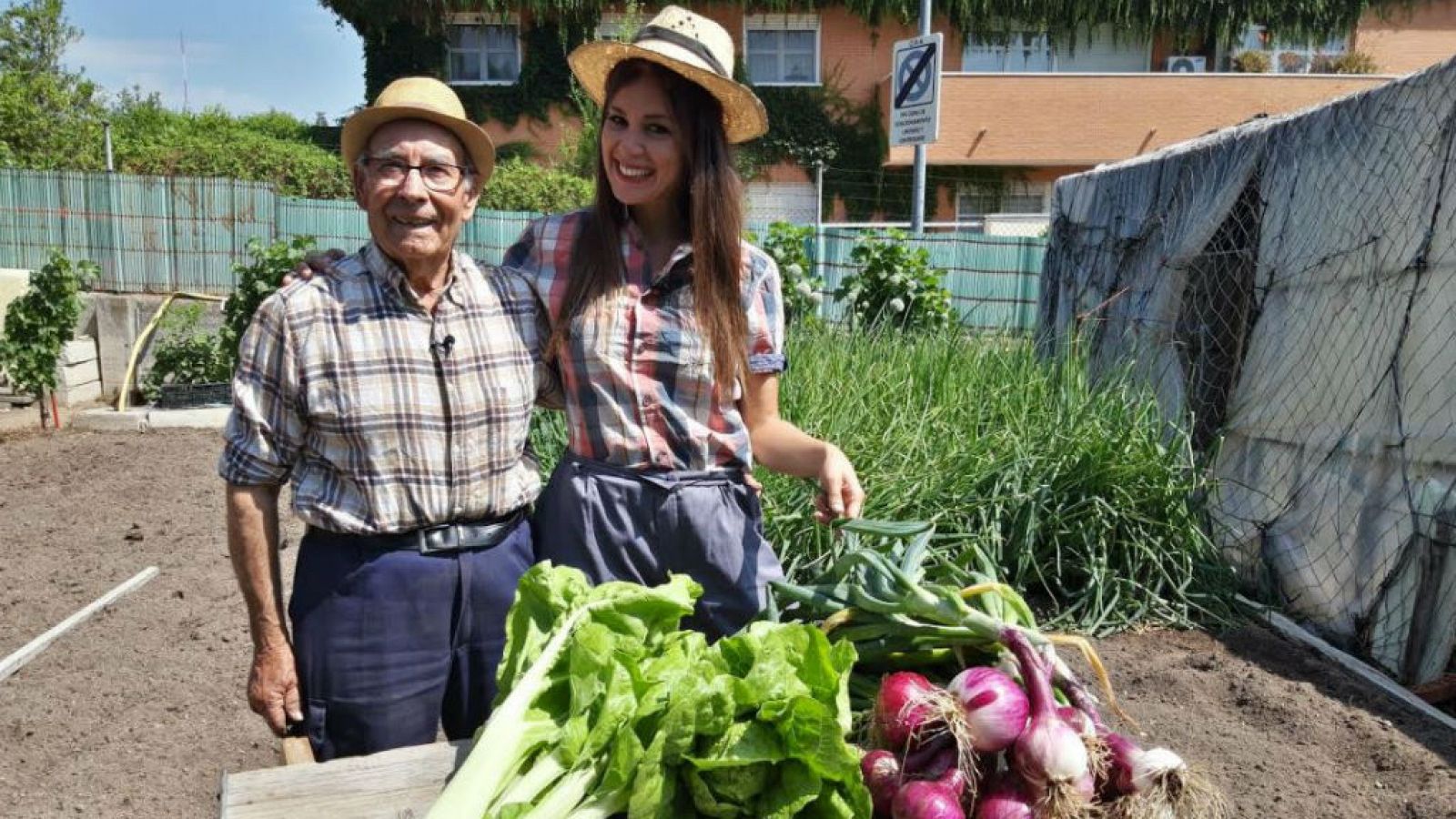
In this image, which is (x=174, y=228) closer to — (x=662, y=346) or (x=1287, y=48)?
(x=662, y=346)

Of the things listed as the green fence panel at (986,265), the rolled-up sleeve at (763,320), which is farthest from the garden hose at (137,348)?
the rolled-up sleeve at (763,320)

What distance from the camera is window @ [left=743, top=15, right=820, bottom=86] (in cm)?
2061

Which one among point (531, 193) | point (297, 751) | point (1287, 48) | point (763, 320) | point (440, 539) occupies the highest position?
point (1287, 48)

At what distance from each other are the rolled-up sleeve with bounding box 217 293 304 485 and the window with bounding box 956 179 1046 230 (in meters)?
19.7

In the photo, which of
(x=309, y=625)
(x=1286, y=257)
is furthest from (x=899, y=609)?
(x=1286, y=257)

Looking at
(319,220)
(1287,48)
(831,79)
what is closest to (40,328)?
(319,220)

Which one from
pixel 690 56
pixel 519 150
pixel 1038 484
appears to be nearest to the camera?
pixel 690 56

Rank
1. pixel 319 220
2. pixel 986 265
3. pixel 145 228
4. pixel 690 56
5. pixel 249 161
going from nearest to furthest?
pixel 690 56
pixel 145 228
pixel 319 220
pixel 986 265
pixel 249 161

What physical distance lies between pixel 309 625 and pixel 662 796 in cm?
91

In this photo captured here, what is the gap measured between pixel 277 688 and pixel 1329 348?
4.37 meters

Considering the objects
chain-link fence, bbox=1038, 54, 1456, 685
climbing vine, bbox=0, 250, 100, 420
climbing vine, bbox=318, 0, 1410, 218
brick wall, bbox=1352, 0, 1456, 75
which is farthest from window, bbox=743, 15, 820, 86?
chain-link fence, bbox=1038, 54, 1456, 685

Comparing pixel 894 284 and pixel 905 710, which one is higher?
pixel 894 284

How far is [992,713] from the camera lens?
129cm

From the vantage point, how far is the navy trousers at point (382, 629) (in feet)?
5.92
